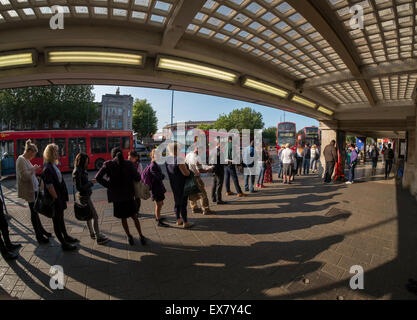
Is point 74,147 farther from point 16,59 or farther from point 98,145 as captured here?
point 16,59

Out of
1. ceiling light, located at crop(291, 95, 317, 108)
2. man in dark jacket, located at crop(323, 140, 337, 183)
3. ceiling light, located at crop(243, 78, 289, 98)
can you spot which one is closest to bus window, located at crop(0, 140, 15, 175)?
ceiling light, located at crop(243, 78, 289, 98)

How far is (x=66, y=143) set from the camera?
38.1 ft

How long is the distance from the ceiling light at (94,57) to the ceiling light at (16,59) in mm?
332

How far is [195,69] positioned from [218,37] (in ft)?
2.52

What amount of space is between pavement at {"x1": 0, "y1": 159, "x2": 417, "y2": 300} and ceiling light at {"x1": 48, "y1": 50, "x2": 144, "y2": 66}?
3329 millimetres

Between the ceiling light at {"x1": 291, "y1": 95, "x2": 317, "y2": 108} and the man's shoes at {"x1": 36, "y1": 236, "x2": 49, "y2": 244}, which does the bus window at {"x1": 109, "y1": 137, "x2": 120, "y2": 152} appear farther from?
the ceiling light at {"x1": 291, "y1": 95, "x2": 317, "y2": 108}

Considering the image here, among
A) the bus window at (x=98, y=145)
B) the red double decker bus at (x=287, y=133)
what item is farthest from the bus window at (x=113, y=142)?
the red double decker bus at (x=287, y=133)

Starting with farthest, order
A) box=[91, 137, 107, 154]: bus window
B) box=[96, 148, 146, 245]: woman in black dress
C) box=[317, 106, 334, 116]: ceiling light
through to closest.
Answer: box=[91, 137, 107, 154]: bus window, box=[317, 106, 334, 116]: ceiling light, box=[96, 148, 146, 245]: woman in black dress

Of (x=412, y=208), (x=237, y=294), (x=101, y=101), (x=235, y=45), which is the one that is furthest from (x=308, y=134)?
(x=101, y=101)

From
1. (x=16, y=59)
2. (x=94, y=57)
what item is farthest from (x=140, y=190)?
(x=16, y=59)

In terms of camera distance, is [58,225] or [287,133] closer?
[58,225]

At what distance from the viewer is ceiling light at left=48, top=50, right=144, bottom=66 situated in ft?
10.2
